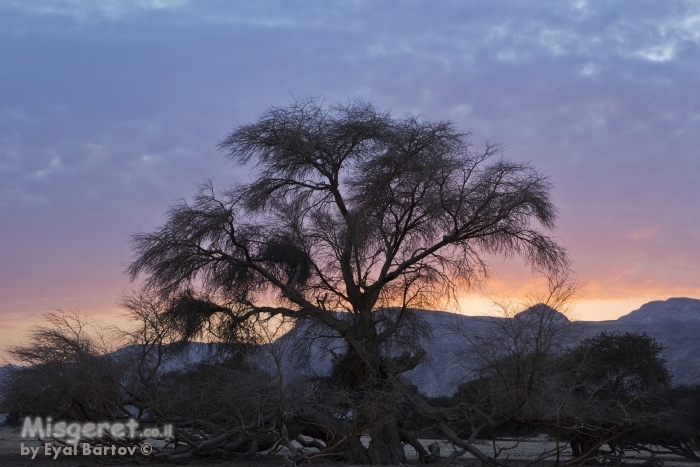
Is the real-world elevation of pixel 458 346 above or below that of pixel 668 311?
below

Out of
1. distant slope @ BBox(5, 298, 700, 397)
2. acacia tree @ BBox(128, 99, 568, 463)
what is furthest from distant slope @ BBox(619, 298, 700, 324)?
acacia tree @ BBox(128, 99, 568, 463)

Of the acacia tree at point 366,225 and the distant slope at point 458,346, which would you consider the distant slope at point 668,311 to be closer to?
the distant slope at point 458,346

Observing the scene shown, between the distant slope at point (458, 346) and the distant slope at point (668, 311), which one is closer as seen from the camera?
the distant slope at point (458, 346)

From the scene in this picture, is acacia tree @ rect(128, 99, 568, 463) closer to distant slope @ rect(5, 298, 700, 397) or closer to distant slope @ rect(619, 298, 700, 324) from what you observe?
distant slope @ rect(5, 298, 700, 397)

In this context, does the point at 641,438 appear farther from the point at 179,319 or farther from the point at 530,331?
the point at 179,319

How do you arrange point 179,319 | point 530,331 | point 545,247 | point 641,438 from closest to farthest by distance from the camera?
point 530,331, point 545,247, point 179,319, point 641,438

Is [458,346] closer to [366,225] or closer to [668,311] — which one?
[366,225]

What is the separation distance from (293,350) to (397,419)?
167 inches

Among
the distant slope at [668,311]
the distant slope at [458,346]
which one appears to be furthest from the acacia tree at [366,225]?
the distant slope at [668,311]

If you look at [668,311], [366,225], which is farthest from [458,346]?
[668,311]

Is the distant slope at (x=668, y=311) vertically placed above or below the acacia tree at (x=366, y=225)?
above

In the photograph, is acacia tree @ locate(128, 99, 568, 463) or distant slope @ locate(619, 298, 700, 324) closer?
acacia tree @ locate(128, 99, 568, 463)

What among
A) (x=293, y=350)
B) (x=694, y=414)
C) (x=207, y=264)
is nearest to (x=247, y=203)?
(x=207, y=264)

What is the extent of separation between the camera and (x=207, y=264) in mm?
22250
